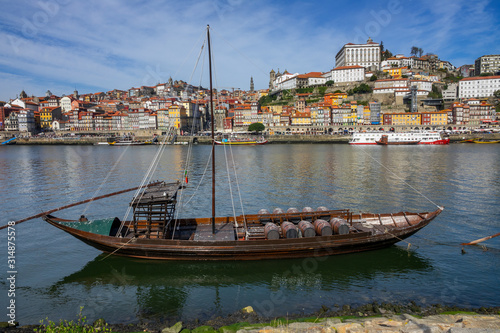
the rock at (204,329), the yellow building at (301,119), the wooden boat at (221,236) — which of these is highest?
the yellow building at (301,119)

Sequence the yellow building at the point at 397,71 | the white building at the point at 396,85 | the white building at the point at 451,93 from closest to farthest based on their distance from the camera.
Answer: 1. the white building at the point at 396,85
2. the white building at the point at 451,93
3. the yellow building at the point at 397,71

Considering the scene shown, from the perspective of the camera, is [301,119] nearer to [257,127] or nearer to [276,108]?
[257,127]

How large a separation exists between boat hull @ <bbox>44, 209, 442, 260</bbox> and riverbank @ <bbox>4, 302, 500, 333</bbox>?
302 centimetres

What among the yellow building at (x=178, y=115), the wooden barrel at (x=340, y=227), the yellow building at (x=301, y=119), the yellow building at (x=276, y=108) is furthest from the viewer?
the yellow building at (x=276, y=108)

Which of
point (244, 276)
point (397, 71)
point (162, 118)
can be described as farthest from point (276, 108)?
point (244, 276)

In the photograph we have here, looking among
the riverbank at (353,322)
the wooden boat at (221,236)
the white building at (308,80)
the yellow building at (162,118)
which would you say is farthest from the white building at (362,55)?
the riverbank at (353,322)

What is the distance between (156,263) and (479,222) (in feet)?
53.4

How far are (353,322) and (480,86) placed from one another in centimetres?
12757

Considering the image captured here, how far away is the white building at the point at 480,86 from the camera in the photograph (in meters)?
107

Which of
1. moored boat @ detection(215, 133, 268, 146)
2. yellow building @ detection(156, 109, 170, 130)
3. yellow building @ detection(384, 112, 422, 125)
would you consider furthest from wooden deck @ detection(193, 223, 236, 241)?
yellow building @ detection(156, 109, 170, 130)

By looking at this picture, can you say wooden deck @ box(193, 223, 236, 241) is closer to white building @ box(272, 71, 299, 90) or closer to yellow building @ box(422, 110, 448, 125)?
yellow building @ box(422, 110, 448, 125)

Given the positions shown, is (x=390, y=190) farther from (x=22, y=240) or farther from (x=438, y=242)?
(x=22, y=240)

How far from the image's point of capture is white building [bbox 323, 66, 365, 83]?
118m

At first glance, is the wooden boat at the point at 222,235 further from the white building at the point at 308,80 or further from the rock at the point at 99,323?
the white building at the point at 308,80
